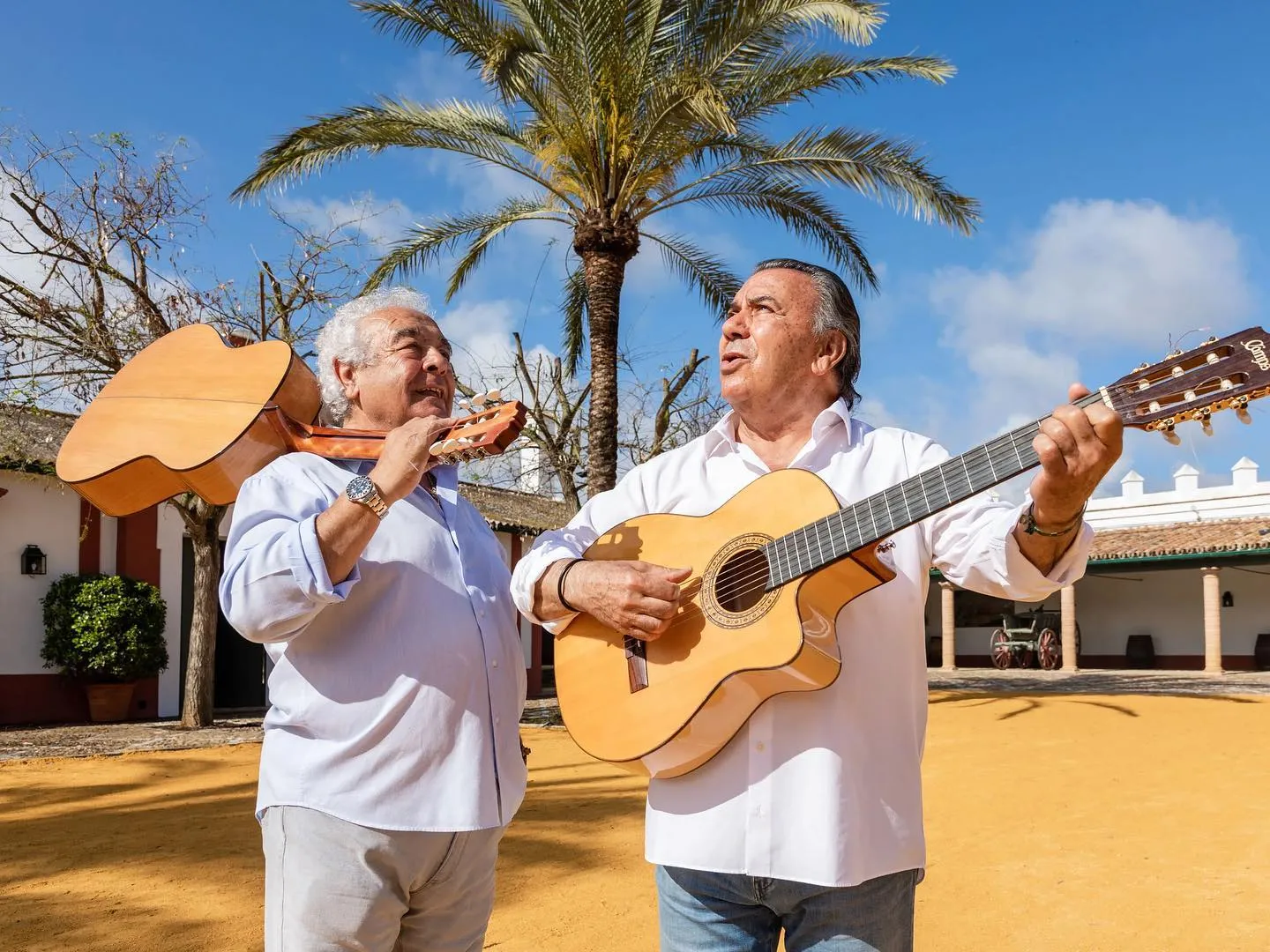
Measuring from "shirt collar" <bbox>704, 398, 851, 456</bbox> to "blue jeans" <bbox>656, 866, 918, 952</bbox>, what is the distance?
39.1 inches

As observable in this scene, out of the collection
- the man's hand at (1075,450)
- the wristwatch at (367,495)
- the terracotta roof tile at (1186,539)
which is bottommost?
the wristwatch at (367,495)

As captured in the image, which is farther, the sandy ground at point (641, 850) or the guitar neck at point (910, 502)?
the sandy ground at point (641, 850)

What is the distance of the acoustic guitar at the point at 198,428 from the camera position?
8.44ft

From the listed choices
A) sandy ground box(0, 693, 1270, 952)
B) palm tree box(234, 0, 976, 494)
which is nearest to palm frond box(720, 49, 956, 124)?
palm tree box(234, 0, 976, 494)

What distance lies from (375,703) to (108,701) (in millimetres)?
14710

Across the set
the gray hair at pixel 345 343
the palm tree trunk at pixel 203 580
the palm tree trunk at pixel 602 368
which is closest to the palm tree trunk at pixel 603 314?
the palm tree trunk at pixel 602 368

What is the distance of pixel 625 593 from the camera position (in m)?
2.34

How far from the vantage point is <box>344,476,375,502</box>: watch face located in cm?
216

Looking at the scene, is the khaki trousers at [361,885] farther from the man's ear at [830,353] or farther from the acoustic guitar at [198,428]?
the man's ear at [830,353]

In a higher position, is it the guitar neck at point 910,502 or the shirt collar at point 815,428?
the shirt collar at point 815,428

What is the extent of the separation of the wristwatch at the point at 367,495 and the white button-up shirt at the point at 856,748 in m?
0.87

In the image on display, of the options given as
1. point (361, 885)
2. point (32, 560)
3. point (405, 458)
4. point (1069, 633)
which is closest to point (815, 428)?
point (405, 458)

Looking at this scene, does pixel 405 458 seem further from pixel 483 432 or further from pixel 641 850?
pixel 641 850

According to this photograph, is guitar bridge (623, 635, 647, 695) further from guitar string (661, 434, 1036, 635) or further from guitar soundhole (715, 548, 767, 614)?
guitar soundhole (715, 548, 767, 614)
